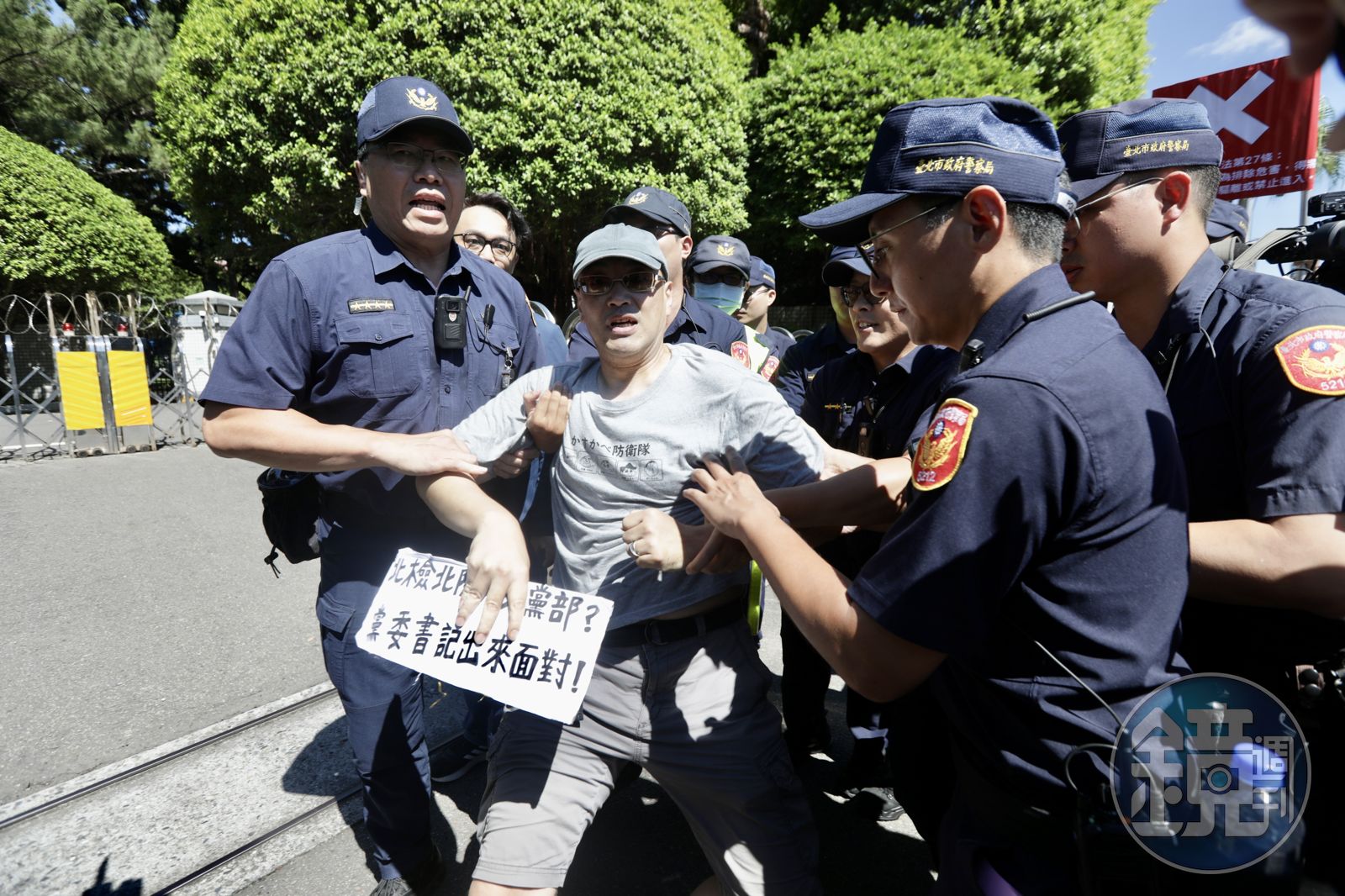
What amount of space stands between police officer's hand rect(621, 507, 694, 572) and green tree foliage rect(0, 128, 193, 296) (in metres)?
17.3

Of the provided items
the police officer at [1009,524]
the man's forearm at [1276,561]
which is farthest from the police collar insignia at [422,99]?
the man's forearm at [1276,561]

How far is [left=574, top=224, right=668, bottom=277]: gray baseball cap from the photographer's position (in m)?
1.96

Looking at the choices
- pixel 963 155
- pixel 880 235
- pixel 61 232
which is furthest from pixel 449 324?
pixel 61 232

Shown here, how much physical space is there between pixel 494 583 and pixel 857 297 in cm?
204

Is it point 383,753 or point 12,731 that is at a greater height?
point 383,753

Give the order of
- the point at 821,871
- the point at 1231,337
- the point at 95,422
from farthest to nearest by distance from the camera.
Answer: the point at 95,422, the point at 821,871, the point at 1231,337

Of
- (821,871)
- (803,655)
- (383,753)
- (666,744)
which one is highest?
(666,744)

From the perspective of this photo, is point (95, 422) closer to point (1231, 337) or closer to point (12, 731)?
point (12, 731)

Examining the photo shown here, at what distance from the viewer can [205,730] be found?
344 cm

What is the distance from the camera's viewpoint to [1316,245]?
2.18 metres

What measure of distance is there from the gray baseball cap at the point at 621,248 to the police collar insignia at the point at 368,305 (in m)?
0.61

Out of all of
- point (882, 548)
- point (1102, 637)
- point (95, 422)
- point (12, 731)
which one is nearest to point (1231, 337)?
point (1102, 637)

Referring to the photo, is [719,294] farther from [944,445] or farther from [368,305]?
[944,445]

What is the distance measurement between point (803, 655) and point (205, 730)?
2737mm
